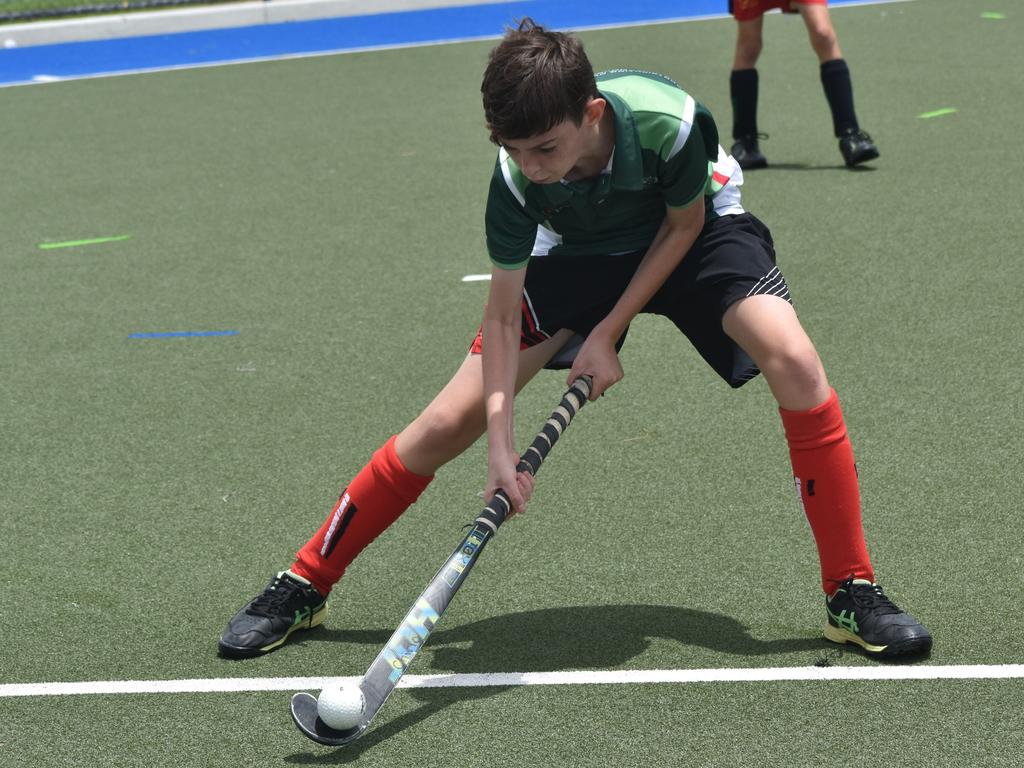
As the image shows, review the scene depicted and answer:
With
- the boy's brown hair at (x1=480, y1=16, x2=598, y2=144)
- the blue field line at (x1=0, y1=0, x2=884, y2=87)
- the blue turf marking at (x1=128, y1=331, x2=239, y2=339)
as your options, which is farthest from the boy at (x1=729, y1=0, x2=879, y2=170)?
the blue field line at (x1=0, y1=0, x2=884, y2=87)

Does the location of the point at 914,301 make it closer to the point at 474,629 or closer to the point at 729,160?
the point at 729,160

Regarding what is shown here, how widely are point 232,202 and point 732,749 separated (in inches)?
193

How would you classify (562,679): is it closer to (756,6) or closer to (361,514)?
(361,514)

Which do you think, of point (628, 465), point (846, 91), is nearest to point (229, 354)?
point (628, 465)

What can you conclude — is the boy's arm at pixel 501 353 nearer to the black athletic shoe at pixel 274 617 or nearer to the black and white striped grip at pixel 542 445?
the black and white striped grip at pixel 542 445

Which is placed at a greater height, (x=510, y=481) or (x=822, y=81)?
(x=510, y=481)

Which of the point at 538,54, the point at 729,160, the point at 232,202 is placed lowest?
the point at 232,202

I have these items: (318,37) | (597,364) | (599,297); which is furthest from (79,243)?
(318,37)

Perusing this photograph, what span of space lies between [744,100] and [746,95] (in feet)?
0.10

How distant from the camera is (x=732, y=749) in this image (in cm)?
246

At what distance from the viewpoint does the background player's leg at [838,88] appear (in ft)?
21.2

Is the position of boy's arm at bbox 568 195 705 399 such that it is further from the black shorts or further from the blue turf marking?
the blue turf marking

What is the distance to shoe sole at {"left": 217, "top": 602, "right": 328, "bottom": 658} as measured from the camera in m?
2.88

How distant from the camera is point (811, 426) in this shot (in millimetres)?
2711
